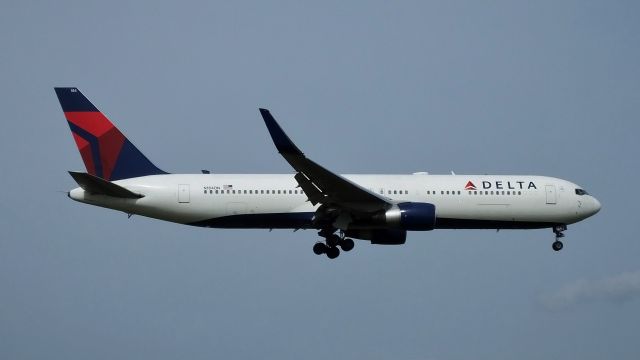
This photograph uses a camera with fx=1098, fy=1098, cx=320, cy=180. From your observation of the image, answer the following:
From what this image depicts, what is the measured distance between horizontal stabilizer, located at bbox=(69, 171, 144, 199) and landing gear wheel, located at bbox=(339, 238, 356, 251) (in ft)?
26.6

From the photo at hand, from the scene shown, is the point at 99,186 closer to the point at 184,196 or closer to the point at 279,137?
the point at 184,196

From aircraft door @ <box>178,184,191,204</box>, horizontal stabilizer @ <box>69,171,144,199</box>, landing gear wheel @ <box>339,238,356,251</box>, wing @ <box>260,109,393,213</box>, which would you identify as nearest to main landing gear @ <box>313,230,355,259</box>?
landing gear wheel @ <box>339,238,356,251</box>

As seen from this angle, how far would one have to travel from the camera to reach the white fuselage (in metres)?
41.4

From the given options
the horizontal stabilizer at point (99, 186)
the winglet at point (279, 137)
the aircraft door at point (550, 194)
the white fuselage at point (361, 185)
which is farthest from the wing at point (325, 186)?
the aircraft door at point (550, 194)

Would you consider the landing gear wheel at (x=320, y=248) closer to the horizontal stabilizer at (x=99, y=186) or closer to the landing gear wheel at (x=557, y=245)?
the horizontal stabilizer at (x=99, y=186)

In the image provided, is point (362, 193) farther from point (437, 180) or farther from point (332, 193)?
point (437, 180)

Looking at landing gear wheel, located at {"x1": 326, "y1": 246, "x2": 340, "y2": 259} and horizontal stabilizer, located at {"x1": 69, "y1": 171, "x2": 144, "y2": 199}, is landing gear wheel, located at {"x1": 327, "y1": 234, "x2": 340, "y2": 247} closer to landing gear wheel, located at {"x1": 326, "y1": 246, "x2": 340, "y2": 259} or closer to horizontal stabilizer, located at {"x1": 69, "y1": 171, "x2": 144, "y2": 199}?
landing gear wheel, located at {"x1": 326, "y1": 246, "x2": 340, "y2": 259}

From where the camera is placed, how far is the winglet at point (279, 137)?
117 feet

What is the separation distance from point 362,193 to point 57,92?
13.6 metres

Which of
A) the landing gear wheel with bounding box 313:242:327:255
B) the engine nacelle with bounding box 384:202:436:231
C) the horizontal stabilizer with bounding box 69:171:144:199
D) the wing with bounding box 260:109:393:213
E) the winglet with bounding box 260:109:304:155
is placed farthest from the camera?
the landing gear wheel with bounding box 313:242:327:255

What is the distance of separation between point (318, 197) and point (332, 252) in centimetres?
342

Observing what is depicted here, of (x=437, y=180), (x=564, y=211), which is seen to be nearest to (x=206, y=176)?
(x=437, y=180)

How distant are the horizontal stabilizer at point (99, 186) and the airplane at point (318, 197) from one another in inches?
1.4

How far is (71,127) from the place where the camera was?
→ 144ft
